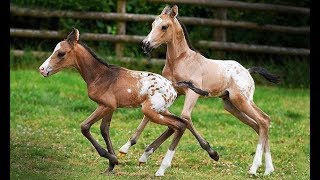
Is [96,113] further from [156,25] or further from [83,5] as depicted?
[83,5]

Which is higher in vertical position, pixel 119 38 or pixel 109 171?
pixel 109 171

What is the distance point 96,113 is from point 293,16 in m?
10.2

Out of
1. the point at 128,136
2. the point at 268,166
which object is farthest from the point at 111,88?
the point at 128,136

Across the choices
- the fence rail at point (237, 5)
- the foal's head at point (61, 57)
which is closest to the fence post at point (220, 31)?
the fence rail at point (237, 5)

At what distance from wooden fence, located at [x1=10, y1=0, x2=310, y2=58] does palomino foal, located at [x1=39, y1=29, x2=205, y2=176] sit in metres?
7.82

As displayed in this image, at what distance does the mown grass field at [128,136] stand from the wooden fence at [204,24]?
0.99 metres

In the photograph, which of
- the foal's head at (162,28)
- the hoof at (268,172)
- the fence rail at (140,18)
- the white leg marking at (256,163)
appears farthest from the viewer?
the fence rail at (140,18)

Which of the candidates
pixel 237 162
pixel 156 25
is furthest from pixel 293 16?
pixel 156 25

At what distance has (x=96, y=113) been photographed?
895 cm

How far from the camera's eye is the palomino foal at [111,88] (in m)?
8.98

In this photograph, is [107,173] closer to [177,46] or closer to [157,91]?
[157,91]

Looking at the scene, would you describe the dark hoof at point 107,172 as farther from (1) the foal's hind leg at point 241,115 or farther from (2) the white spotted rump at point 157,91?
(1) the foal's hind leg at point 241,115

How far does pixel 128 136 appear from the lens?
1249 cm

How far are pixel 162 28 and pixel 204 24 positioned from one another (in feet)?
25.6
